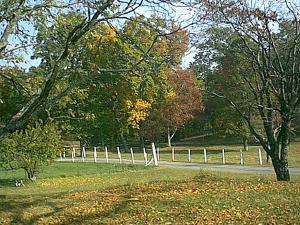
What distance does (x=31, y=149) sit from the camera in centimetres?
2608

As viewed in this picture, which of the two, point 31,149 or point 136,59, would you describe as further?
point 31,149

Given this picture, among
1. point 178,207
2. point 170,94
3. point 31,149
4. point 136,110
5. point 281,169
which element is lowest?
point 178,207

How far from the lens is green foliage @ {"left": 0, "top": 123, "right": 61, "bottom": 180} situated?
25.3 meters

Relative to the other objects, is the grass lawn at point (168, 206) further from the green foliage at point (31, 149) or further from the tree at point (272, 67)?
the green foliage at point (31, 149)

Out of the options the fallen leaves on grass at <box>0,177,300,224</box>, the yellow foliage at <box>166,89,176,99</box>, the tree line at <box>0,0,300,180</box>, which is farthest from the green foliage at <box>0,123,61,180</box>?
the yellow foliage at <box>166,89,176,99</box>

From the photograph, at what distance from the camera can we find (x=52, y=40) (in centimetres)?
1351

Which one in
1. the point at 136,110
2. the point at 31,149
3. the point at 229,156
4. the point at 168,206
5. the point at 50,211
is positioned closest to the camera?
the point at 168,206

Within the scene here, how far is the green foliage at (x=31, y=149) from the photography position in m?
25.3

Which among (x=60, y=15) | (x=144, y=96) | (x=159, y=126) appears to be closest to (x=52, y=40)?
(x=60, y=15)

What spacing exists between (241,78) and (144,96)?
87.3ft

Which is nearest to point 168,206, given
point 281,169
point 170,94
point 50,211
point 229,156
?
point 50,211

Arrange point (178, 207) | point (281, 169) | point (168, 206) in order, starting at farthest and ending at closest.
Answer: point (281, 169) → point (168, 206) → point (178, 207)

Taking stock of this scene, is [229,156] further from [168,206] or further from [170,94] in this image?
[168,206]

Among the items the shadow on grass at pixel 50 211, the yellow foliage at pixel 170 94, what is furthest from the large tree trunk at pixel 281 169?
the yellow foliage at pixel 170 94
